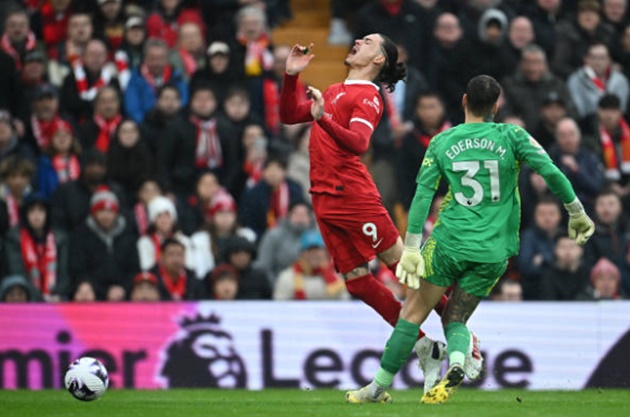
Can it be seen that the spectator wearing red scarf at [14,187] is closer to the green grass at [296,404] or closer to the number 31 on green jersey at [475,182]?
the green grass at [296,404]

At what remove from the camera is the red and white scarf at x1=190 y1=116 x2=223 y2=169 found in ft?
58.1

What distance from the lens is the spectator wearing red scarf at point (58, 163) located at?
17.4 m

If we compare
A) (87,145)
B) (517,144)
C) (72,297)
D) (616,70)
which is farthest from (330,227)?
(616,70)

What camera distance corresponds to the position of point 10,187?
1711 centimetres

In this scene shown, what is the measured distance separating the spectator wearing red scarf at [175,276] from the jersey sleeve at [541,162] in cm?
654

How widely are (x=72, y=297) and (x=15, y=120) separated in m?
2.71

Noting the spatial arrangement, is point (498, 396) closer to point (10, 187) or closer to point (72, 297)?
point (72, 297)

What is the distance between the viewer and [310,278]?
16.2 metres

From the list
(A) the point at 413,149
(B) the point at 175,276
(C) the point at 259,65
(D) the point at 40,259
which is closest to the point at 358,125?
(B) the point at 175,276

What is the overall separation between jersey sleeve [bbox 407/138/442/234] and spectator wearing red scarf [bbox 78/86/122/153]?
26.1 feet

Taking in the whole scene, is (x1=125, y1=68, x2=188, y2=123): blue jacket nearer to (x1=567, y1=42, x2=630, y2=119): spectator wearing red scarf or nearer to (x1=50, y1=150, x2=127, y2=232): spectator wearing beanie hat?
(x1=50, y1=150, x2=127, y2=232): spectator wearing beanie hat

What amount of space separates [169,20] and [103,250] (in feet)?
13.6

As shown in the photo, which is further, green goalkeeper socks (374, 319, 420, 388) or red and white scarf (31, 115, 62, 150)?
red and white scarf (31, 115, 62, 150)

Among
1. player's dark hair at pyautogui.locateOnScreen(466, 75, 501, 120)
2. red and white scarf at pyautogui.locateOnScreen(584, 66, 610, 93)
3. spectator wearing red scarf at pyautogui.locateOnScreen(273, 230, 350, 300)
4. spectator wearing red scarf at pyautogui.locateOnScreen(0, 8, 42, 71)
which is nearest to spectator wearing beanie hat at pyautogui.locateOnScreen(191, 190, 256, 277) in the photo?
spectator wearing red scarf at pyautogui.locateOnScreen(273, 230, 350, 300)
